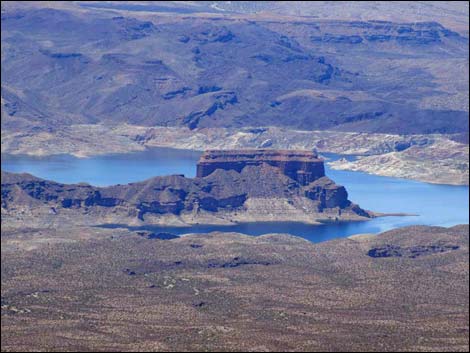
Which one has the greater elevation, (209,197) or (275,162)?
(275,162)

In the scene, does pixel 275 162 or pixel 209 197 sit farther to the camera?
pixel 275 162

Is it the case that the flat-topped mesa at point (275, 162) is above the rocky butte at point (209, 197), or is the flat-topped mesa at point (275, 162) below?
above

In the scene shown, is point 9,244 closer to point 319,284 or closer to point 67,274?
point 67,274

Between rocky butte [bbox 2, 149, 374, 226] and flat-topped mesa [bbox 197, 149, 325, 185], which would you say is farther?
flat-topped mesa [bbox 197, 149, 325, 185]

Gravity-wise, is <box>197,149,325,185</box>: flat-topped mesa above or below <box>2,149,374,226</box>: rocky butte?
above

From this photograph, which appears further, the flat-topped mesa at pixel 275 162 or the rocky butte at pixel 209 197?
the flat-topped mesa at pixel 275 162

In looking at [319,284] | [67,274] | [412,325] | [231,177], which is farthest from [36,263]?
[231,177]
